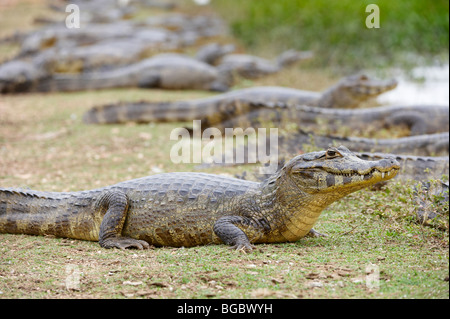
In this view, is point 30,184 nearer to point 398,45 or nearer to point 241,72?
point 241,72

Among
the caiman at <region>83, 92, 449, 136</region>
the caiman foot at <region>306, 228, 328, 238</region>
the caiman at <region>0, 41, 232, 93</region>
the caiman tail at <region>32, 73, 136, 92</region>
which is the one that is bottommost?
the caiman foot at <region>306, 228, 328, 238</region>

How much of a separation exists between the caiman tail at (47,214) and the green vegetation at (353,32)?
10.4m

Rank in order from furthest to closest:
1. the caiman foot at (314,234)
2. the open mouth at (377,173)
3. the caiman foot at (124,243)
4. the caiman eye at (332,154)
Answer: the caiman foot at (314,234), the caiman foot at (124,243), the caiman eye at (332,154), the open mouth at (377,173)

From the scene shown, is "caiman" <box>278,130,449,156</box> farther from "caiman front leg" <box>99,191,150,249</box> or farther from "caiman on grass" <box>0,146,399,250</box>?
"caiman front leg" <box>99,191,150,249</box>

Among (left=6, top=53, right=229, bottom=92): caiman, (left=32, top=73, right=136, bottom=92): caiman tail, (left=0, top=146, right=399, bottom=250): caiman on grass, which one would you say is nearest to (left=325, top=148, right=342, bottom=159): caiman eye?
(left=0, top=146, right=399, bottom=250): caiman on grass

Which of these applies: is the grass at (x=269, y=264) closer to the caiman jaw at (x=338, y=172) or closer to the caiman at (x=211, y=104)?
the caiman jaw at (x=338, y=172)

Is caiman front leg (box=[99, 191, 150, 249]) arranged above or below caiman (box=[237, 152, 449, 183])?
below

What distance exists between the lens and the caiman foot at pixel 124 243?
425 centimetres

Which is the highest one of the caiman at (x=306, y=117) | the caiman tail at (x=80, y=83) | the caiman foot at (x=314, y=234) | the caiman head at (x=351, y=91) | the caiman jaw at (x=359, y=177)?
the caiman tail at (x=80, y=83)

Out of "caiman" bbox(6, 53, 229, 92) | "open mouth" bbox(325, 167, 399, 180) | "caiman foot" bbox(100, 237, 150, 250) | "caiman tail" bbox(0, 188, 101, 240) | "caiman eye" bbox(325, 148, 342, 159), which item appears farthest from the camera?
"caiman" bbox(6, 53, 229, 92)

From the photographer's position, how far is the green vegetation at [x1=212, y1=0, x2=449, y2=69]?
1372cm

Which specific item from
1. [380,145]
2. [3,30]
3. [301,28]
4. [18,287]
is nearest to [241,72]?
[301,28]

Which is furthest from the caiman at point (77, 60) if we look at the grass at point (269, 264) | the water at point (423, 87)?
the grass at point (269, 264)

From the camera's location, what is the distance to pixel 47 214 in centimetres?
463
